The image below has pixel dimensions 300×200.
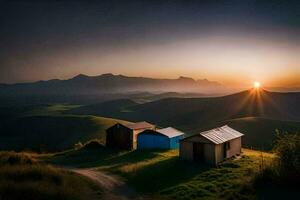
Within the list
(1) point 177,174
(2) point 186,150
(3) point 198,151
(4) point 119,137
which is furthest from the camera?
(4) point 119,137

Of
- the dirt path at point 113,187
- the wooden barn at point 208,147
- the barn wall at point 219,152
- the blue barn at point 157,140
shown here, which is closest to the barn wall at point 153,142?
the blue barn at point 157,140

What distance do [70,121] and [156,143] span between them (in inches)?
4412

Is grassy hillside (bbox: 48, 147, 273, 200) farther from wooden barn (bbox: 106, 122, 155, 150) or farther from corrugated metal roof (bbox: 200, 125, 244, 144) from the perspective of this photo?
wooden barn (bbox: 106, 122, 155, 150)

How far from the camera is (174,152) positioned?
51.5 metres

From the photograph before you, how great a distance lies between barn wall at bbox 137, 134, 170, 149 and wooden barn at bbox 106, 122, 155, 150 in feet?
4.27

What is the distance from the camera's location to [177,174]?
35688 millimetres

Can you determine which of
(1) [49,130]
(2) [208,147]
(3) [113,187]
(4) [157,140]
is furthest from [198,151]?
(1) [49,130]

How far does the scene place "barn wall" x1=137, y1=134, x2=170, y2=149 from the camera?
55.2 m

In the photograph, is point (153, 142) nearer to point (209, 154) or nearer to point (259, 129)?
point (209, 154)

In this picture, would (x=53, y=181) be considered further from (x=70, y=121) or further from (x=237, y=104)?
(x=237, y=104)

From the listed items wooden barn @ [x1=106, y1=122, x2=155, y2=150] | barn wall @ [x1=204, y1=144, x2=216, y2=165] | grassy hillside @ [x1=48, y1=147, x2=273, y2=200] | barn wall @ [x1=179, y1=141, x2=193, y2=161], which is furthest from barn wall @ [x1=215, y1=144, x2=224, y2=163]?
wooden barn @ [x1=106, y1=122, x2=155, y2=150]

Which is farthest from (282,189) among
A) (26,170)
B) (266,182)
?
(26,170)

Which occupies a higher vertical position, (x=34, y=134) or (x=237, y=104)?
(x=237, y=104)

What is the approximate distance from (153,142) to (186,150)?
14.1m
